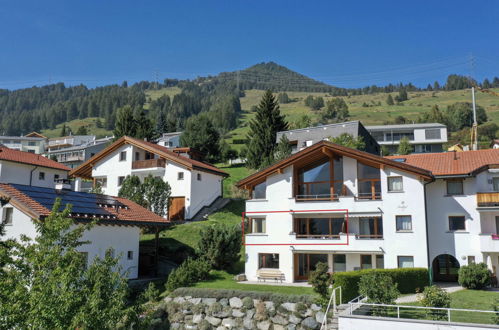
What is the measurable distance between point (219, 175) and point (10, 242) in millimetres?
36665

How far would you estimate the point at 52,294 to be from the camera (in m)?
14.7

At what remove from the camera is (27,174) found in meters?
55.2

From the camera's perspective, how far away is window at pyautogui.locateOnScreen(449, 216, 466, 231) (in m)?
31.9

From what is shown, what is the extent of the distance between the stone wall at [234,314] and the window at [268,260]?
6.66 m

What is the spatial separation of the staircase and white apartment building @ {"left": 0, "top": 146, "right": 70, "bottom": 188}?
17591mm

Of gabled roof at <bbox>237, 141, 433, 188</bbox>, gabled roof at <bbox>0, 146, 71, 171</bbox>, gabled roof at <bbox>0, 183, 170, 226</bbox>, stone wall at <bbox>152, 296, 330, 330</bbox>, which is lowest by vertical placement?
stone wall at <bbox>152, 296, 330, 330</bbox>

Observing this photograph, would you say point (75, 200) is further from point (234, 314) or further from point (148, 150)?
point (148, 150)

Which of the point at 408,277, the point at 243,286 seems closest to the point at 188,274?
the point at 243,286

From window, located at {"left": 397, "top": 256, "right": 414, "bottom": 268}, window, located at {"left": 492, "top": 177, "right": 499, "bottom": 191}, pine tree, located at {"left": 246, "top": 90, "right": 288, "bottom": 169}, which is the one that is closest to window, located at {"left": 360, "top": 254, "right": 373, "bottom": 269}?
window, located at {"left": 397, "top": 256, "right": 414, "bottom": 268}

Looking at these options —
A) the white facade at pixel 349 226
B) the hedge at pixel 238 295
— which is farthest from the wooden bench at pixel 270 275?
the hedge at pixel 238 295

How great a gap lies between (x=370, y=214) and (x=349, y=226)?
186 cm

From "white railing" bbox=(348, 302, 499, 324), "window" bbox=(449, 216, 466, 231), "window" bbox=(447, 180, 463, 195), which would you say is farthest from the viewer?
"window" bbox=(447, 180, 463, 195)

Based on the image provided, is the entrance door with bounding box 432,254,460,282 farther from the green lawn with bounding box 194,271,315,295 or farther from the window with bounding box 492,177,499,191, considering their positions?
the green lawn with bounding box 194,271,315,295

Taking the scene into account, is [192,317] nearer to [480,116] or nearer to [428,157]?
[428,157]
